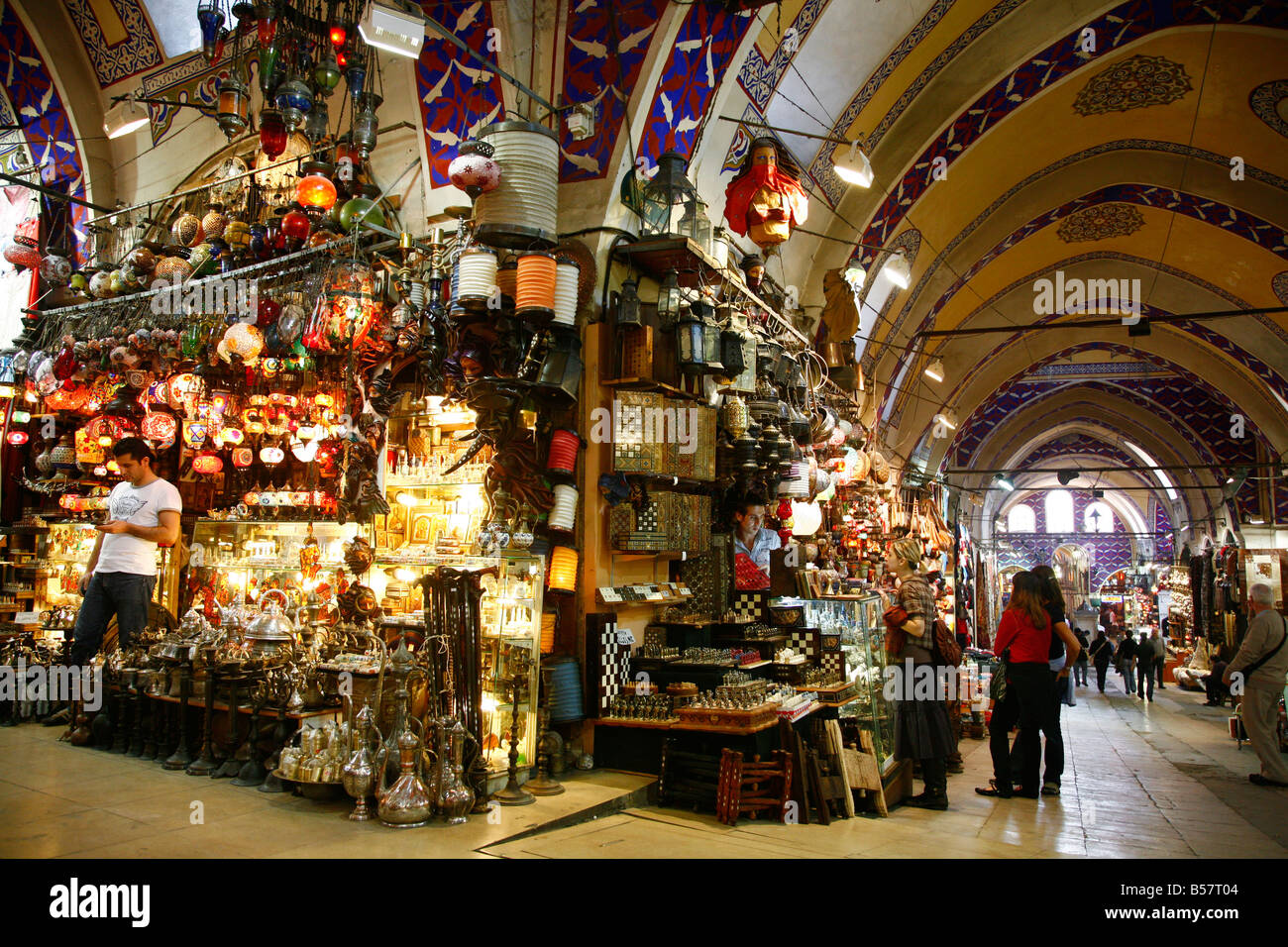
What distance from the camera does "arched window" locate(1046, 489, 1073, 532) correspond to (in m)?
32.7

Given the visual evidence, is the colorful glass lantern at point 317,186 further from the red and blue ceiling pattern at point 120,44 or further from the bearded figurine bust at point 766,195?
the red and blue ceiling pattern at point 120,44

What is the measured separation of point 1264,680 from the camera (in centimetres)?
676

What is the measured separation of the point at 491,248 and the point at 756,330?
2597mm

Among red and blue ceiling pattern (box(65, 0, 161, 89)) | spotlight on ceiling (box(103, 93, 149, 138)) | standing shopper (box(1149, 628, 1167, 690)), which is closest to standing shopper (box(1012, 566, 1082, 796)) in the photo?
spotlight on ceiling (box(103, 93, 149, 138))

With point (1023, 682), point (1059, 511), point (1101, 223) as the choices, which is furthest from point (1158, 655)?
point (1059, 511)

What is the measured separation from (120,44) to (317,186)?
4124mm

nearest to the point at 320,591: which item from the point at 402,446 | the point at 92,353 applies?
the point at 402,446

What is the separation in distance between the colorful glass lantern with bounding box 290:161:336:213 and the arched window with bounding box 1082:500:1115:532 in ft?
107

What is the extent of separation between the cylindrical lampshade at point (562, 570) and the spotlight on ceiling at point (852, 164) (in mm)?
3966

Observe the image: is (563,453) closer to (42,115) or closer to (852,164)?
(852,164)

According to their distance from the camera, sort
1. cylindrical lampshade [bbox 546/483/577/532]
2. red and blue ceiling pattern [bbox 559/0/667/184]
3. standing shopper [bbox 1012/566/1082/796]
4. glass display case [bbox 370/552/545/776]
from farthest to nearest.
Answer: red and blue ceiling pattern [bbox 559/0/667/184] < standing shopper [bbox 1012/566/1082/796] < cylindrical lampshade [bbox 546/483/577/532] < glass display case [bbox 370/552/545/776]

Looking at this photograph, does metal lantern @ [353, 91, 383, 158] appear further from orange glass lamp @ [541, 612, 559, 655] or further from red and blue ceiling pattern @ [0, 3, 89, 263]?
red and blue ceiling pattern @ [0, 3, 89, 263]

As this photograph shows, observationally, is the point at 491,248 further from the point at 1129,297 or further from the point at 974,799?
the point at 1129,297

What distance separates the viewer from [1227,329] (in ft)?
45.3
